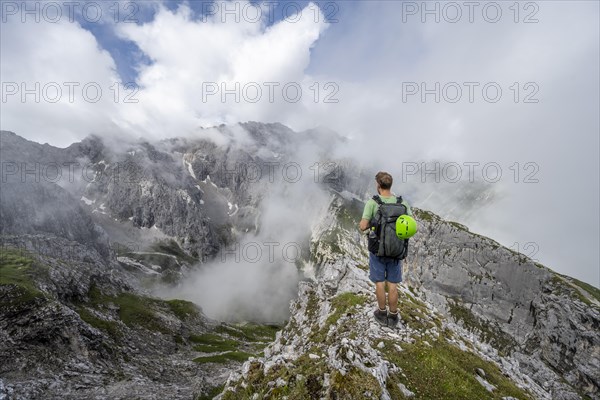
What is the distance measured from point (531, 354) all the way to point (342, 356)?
17086 centimetres

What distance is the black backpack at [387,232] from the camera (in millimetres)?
12688

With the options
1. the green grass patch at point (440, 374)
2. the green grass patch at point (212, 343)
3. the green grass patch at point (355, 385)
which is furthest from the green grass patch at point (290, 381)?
→ the green grass patch at point (212, 343)

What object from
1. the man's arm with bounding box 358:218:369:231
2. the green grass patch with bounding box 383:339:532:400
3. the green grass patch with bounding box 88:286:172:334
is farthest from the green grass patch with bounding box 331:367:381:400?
the green grass patch with bounding box 88:286:172:334

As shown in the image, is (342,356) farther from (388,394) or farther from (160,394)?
(160,394)

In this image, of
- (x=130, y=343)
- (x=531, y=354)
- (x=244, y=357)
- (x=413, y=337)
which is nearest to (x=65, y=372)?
(x=130, y=343)

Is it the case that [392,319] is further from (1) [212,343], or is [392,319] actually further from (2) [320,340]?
(1) [212,343]

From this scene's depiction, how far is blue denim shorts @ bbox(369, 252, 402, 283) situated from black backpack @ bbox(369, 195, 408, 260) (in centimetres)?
47

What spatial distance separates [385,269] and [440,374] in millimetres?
4326

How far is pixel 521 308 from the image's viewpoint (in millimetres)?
156125

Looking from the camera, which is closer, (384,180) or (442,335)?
(384,180)

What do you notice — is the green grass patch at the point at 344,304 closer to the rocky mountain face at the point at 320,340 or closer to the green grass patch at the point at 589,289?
the rocky mountain face at the point at 320,340

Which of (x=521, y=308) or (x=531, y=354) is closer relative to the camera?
(x=531, y=354)

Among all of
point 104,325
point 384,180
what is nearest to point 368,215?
point 384,180

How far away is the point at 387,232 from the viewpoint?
12.7m
